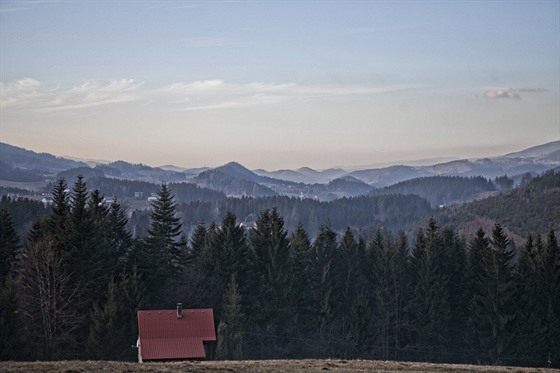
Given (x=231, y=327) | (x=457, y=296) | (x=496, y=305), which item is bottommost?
(x=231, y=327)

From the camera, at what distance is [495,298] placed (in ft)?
244

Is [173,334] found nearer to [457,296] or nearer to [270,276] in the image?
[270,276]

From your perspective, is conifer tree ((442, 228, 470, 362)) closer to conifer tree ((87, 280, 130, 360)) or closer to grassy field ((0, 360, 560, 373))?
conifer tree ((87, 280, 130, 360))

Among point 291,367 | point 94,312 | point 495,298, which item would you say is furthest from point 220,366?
point 495,298

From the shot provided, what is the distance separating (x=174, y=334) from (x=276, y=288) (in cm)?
2169

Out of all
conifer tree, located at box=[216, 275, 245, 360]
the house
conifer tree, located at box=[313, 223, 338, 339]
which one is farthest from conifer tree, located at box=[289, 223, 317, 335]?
the house

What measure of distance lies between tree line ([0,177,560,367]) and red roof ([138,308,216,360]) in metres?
4.00

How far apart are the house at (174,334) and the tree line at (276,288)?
3980 millimetres

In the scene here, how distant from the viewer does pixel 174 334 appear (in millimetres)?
53562

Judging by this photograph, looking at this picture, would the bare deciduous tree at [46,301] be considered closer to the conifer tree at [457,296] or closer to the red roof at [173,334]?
the red roof at [173,334]

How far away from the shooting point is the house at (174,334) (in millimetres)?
52656

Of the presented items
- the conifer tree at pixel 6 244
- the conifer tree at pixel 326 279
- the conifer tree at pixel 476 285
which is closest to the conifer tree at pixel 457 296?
the conifer tree at pixel 476 285

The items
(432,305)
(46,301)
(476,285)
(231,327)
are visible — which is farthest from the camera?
(476,285)

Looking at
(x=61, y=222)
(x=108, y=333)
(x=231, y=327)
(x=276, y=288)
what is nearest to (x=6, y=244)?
(x=61, y=222)
